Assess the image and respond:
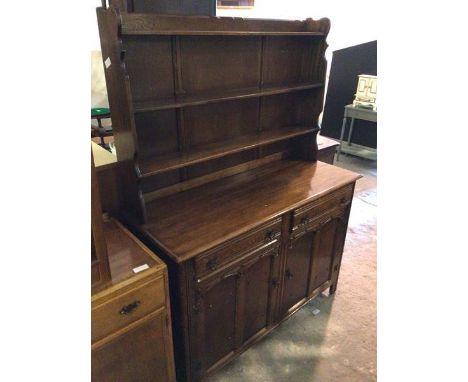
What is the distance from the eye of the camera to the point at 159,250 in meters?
1.32

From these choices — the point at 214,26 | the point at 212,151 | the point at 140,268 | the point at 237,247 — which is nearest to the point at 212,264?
the point at 237,247

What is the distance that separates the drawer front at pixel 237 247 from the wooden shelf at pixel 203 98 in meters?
0.60

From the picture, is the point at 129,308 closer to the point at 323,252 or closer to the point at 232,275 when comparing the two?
the point at 232,275

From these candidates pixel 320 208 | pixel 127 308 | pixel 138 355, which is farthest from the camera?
pixel 320 208

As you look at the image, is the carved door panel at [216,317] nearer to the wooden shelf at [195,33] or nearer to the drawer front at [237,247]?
the drawer front at [237,247]

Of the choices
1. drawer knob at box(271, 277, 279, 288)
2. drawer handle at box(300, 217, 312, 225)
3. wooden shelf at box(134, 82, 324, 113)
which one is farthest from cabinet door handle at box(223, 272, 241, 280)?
wooden shelf at box(134, 82, 324, 113)

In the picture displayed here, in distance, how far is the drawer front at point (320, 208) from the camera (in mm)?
1663

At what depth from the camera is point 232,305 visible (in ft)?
5.11

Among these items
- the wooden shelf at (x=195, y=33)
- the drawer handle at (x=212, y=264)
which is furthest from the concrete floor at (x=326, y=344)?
the wooden shelf at (x=195, y=33)

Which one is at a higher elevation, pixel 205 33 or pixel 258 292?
pixel 205 33

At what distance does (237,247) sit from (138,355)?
57cm

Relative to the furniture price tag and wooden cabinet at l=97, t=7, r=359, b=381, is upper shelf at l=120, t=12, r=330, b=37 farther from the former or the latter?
the furniture price tag

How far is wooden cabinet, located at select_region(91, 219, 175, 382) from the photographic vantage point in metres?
1.14
